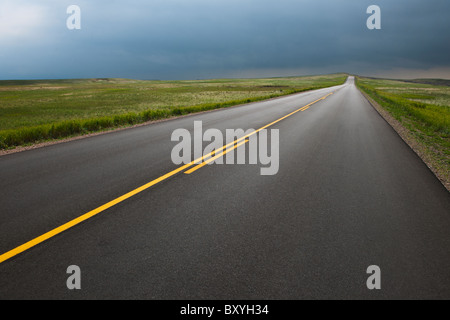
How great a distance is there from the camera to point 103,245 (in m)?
3.17

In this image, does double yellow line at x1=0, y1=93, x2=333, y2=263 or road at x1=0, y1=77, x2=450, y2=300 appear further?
double yellow line at x1=0, y1=93, x2=333, y2=263

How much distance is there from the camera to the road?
101 inches

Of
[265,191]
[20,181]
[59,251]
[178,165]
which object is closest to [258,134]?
[178,165]

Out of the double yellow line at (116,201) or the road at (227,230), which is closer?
the road at (227,230)

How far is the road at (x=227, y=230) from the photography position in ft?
8.44

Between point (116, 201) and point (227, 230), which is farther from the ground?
point (116, 201)

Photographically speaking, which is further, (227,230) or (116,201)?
(116,201)

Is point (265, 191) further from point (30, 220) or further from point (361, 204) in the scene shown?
point (30, 220)

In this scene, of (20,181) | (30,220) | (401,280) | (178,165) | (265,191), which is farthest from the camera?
(178,165)

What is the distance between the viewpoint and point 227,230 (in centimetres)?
355

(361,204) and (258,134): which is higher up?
(258,134)

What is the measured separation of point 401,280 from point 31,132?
11557 millimetres
